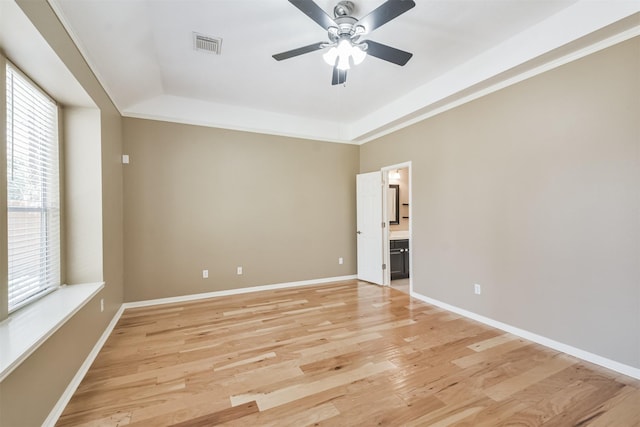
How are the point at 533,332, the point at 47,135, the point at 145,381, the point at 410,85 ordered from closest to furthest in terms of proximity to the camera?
the point at 145,381 → the point at 47,135 → the point at 533,332 → the point at 410,85

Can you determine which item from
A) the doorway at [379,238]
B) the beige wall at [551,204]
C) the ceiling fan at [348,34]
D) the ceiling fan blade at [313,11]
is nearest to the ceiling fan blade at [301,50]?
the ceiling fan at [348,34]

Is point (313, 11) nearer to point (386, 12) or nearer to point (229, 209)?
point (386, 12)

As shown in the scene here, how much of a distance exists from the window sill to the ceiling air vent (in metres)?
2.52

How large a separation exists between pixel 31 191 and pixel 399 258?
5.11 m

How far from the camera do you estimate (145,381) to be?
83.4 inches

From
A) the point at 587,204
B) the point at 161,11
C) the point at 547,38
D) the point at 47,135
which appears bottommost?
the point at 587,204

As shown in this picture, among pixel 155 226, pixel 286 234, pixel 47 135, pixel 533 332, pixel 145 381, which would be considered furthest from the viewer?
pixel 286 234

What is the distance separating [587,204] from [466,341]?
5.43ft

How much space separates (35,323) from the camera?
1682mm

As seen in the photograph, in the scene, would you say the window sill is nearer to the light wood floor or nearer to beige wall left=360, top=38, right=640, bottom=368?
the light wood floor

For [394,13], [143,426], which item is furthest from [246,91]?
[143,426]

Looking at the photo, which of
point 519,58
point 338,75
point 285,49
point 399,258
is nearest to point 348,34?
point 338,75

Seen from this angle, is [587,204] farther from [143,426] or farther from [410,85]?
[143,426]

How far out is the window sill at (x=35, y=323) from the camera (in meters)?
1.33
